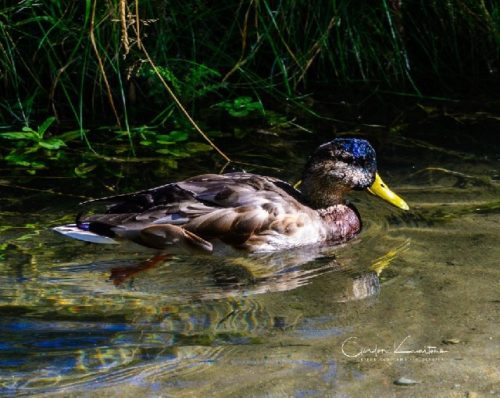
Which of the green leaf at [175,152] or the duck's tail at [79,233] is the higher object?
the green leaf at [175,152]

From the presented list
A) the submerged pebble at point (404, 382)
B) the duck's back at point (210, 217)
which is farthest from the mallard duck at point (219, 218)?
the submerged pebble at point (404, 382)

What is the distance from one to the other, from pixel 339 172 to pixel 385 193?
0.29 metres

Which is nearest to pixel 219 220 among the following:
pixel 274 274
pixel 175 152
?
pixel 274 274

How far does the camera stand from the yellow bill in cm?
629

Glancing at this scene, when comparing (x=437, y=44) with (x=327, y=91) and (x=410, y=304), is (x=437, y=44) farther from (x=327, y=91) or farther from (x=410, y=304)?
(x=410, y=304)

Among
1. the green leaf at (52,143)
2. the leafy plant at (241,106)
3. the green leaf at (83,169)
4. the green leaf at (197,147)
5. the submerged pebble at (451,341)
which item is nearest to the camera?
the submerged pebble at (451,341)

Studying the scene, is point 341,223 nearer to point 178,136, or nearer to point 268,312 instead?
point 268,312

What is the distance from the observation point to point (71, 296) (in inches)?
204

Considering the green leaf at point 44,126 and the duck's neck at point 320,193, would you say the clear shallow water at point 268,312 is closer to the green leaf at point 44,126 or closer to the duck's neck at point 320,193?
the duck's neck at point 320,193

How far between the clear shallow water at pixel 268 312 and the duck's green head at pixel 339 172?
0.76 feet

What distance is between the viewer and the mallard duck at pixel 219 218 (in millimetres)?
5863

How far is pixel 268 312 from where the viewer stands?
4.94 metres

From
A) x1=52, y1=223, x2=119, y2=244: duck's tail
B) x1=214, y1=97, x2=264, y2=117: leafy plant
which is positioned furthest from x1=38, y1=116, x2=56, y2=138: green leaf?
x1=52, y1=223, x2=119, y2=244: duck's tail

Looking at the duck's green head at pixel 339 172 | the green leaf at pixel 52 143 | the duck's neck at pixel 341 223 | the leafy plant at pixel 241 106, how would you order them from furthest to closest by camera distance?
the leafy plant at pixel 241 106
the green leaf at pixel 52 143
the duck's green head at pixel 339 172
the duck's neck at pixel 341 223
